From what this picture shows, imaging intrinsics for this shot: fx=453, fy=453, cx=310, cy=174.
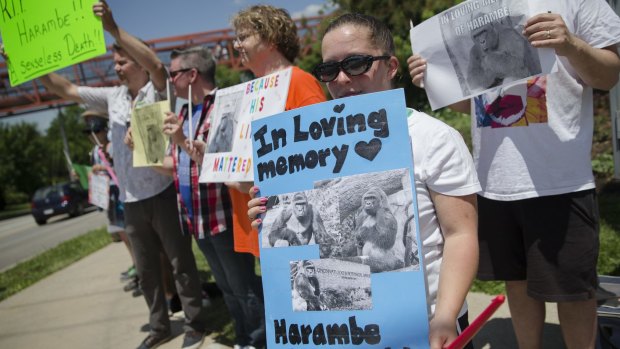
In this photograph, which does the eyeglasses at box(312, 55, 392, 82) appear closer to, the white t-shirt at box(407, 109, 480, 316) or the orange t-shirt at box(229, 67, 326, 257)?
the white t-shirt at box(407, 109, 480, 316)

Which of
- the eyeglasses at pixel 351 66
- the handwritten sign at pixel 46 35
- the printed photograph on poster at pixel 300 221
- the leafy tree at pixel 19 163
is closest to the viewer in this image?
the printed photograph on poster at pixel 300 221

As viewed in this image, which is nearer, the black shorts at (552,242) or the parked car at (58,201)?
the black shorts at (552,242)

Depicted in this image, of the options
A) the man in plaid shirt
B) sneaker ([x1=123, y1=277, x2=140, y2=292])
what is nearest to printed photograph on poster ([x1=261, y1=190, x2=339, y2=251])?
the man in plaid shirt

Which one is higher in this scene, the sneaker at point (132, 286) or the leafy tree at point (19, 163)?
the leafy tree at point (19, 163)

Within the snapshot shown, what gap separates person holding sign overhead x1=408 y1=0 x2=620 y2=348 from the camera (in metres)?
1.69

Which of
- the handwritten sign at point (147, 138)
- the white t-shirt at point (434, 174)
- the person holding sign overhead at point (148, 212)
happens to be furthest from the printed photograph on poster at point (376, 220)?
the person holding sign overhead at point (148, 212)

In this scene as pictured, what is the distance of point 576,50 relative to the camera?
1573 millimetres

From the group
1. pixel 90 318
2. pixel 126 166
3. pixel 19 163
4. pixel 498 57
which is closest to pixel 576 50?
pixel 498 57

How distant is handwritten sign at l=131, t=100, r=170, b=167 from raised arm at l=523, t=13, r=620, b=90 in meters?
2.24

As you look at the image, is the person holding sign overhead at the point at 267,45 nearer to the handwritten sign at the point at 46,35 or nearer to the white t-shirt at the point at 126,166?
the handwritten sign at the point at 46,35

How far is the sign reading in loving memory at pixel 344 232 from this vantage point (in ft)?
3.76

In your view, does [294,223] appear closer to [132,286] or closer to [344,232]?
[344,232]

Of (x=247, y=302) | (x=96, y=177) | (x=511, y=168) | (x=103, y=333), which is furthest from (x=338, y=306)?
(x=96, y=177)

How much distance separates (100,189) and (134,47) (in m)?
2.60
